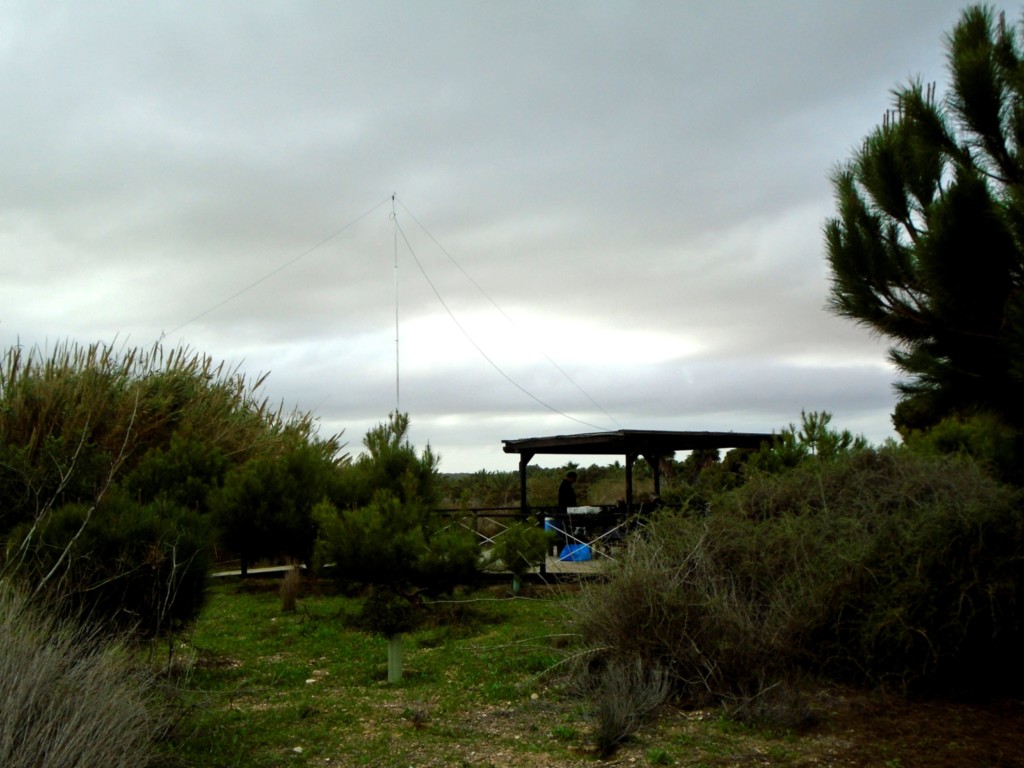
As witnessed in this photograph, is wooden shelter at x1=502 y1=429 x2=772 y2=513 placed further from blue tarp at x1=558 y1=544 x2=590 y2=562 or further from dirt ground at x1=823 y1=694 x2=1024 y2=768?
dirt ground at x1=823 y1=694 x2=1024 y2=768

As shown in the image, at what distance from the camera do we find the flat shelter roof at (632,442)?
14977 mm

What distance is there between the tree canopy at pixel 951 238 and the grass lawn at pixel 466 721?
87.6 inches

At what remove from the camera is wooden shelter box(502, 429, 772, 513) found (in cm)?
1502

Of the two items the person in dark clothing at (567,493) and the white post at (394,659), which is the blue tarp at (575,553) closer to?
the person in dark clothing at (567,493)

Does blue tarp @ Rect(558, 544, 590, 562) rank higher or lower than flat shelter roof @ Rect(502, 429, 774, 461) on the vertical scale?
lower

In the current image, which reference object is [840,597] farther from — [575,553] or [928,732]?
[575,553]

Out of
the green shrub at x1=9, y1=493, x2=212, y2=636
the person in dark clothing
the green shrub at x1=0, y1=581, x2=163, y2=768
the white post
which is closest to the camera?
the green shrub at x1=0, y1=581, x2=163, y2=768

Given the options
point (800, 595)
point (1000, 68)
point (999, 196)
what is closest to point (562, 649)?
point (800, 595)

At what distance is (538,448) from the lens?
16.8m

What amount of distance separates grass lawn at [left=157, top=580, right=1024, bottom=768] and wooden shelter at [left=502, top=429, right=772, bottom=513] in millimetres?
6406

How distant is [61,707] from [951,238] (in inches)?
234

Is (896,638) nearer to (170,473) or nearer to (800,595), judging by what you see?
(800,595)

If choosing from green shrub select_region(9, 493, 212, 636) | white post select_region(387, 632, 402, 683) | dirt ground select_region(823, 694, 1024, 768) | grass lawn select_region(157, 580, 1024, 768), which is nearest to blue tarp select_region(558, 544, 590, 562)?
grass lawn select_region(157, 580, 1024, 768)

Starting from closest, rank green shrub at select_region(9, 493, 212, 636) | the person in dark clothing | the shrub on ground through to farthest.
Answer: the shrub on ground → green shrub at select_region(9, 493, 212, 636) → the person in dark clothing
